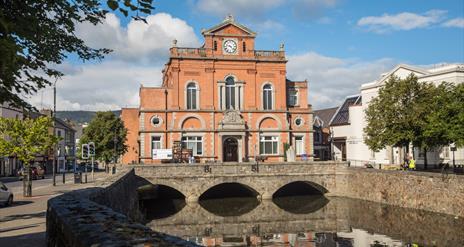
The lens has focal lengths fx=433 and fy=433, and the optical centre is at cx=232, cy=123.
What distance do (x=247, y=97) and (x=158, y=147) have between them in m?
10.5

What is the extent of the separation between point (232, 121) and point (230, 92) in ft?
11.1

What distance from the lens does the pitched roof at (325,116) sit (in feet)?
225

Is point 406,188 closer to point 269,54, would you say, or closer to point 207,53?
point 269,54

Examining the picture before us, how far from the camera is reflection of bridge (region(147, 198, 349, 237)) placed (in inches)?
1053

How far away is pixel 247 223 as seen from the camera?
2914 cm

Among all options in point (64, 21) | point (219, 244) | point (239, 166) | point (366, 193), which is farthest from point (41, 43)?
point (366, 193)

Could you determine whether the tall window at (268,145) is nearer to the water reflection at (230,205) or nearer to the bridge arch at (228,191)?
the bridge arch at (228,191)

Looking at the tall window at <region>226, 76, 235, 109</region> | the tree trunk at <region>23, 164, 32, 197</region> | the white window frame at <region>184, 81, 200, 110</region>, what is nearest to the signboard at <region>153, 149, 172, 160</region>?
the white window frame at <region>184, 81, 200, 110</region>

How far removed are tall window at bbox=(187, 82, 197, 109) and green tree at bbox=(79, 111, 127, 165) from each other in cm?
1541

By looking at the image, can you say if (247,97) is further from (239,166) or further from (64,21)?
(64,21)

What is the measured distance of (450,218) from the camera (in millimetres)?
26609

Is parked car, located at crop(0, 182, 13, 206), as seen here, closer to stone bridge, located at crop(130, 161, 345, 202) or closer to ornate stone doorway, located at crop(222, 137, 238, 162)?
stone bridge, located at crop(130, 161, 345, 202)

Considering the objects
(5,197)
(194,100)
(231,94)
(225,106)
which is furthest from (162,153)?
(5,197)

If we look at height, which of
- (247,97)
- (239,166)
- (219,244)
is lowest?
(219,244)
